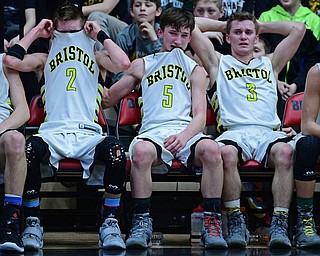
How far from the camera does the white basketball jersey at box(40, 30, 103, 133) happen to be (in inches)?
246

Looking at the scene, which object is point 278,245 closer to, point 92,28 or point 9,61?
point 92,28

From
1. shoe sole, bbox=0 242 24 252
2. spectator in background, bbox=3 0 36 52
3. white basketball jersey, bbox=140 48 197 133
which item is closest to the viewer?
shoe sole, bbox=0 242 24 252

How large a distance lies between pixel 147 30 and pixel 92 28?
919 mm

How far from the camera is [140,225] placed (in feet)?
19.1

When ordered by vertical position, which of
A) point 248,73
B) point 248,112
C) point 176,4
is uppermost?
point 176,4

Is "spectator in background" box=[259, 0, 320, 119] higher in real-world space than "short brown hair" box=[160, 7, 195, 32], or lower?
lower

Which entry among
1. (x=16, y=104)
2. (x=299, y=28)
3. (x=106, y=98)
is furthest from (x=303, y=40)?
(x=16, y=104)

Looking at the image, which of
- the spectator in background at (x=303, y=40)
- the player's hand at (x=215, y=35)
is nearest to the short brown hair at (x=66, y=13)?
the player's hand at (x=215, y=35)

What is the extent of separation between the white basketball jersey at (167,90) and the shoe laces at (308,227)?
1.09 metres

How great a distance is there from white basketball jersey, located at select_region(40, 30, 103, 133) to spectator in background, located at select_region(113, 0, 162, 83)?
0.79 m

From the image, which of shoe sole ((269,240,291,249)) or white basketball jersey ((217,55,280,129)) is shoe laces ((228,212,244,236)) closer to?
shoe sole ((269,240,291,249))

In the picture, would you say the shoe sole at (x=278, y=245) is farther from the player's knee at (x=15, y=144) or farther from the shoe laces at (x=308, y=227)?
the player's knee at (x=15, y=144)

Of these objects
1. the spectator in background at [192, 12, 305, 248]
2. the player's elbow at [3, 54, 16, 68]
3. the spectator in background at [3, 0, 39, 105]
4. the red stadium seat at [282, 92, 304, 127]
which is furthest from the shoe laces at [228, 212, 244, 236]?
the spectator in background at [3, 0, 39, 105]

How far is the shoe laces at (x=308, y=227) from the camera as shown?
19.2 feet
